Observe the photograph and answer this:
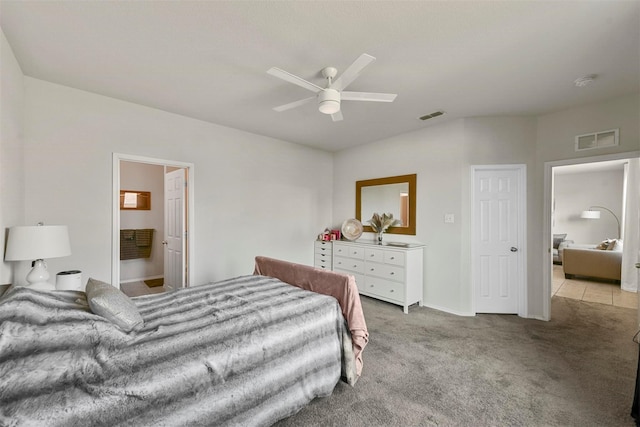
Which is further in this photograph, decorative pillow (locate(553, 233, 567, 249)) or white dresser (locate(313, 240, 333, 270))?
decorative pillow (locate(553, 233, 567, 249))

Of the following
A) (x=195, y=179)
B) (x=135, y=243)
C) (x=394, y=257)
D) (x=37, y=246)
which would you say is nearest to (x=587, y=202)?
(x=394, y=257)

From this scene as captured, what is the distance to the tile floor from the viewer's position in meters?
4.02

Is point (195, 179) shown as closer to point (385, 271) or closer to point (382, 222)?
point (382, 222)

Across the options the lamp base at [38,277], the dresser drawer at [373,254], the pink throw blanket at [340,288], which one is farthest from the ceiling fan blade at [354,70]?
the lamp base at [38,277]

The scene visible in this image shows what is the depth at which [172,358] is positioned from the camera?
137 cm

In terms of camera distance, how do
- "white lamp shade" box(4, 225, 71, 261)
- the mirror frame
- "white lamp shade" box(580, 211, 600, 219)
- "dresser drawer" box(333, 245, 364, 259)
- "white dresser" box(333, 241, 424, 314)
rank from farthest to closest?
"white lamp shade" box(580, 211, 600, 219) → "dresser drawer" box(333, 245, 364, 259) → the mirror frame → "white dresser" box(333, 241, 424, 314) → "white lamp shade" box(4, 225, 71, 261)

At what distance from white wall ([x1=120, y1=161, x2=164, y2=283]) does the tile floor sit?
7.40 m

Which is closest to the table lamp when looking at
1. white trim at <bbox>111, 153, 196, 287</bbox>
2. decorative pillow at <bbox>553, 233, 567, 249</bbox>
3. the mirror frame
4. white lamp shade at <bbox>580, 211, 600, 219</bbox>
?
white trim at <bbox>111, 153, 196, 287</bbox>

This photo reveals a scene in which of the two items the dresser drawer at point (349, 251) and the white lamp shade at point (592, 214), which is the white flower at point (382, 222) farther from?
the white lamp shade at point (592, 214)

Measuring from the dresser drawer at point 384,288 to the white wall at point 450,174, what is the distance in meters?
0.50

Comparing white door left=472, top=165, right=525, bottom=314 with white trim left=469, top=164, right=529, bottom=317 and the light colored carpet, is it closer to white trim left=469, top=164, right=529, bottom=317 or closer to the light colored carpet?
white trim left=469, top=164, right=529, bottom=317

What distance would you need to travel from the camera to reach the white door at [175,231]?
375 centimetres

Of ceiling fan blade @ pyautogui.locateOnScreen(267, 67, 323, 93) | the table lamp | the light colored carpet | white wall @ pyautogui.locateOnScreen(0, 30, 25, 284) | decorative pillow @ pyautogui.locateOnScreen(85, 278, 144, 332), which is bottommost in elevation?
the light colored carpet

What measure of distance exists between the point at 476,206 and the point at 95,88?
4745 mm
